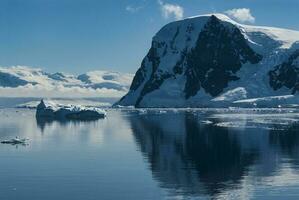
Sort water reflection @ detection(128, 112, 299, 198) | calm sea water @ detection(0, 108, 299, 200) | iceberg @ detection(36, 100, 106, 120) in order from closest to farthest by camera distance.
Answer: calm sea water @ detection(0, 108, 299, 200) < water reflection @ detection(128, 112, 299, 198) < iceberg @ detection(36, 100, 106, 120)

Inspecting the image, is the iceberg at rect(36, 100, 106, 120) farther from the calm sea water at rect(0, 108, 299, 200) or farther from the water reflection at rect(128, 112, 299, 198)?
the calm sea water at rect(0, 108, 299, 200)

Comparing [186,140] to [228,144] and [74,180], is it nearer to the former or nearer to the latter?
[228,144]

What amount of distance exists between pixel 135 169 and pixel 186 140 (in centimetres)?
3288

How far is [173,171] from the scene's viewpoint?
201 ft

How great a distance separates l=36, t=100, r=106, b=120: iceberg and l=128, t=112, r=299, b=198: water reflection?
204 feet

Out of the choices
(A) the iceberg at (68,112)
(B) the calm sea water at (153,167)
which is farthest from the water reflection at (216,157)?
(A) the iceberg at (68,112)

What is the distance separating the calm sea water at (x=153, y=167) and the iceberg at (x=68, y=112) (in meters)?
68.6

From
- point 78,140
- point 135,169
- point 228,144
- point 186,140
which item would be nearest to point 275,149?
point 228,144

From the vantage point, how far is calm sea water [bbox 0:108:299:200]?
164 feet

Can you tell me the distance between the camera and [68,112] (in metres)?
172

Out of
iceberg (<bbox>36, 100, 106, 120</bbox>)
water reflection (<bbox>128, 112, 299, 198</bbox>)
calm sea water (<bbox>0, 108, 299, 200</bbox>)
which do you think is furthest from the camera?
iceberg (<bbox>36, 100, 106, 120</bbox>)

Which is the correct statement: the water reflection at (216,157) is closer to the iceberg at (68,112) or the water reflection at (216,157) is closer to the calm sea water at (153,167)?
the calm sea water at (153,167)

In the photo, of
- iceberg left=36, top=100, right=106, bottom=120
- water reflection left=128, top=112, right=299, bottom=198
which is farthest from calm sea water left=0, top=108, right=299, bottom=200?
iceberg left=36, top=100, right=106, bottom=120

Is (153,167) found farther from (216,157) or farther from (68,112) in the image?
(68,112)
